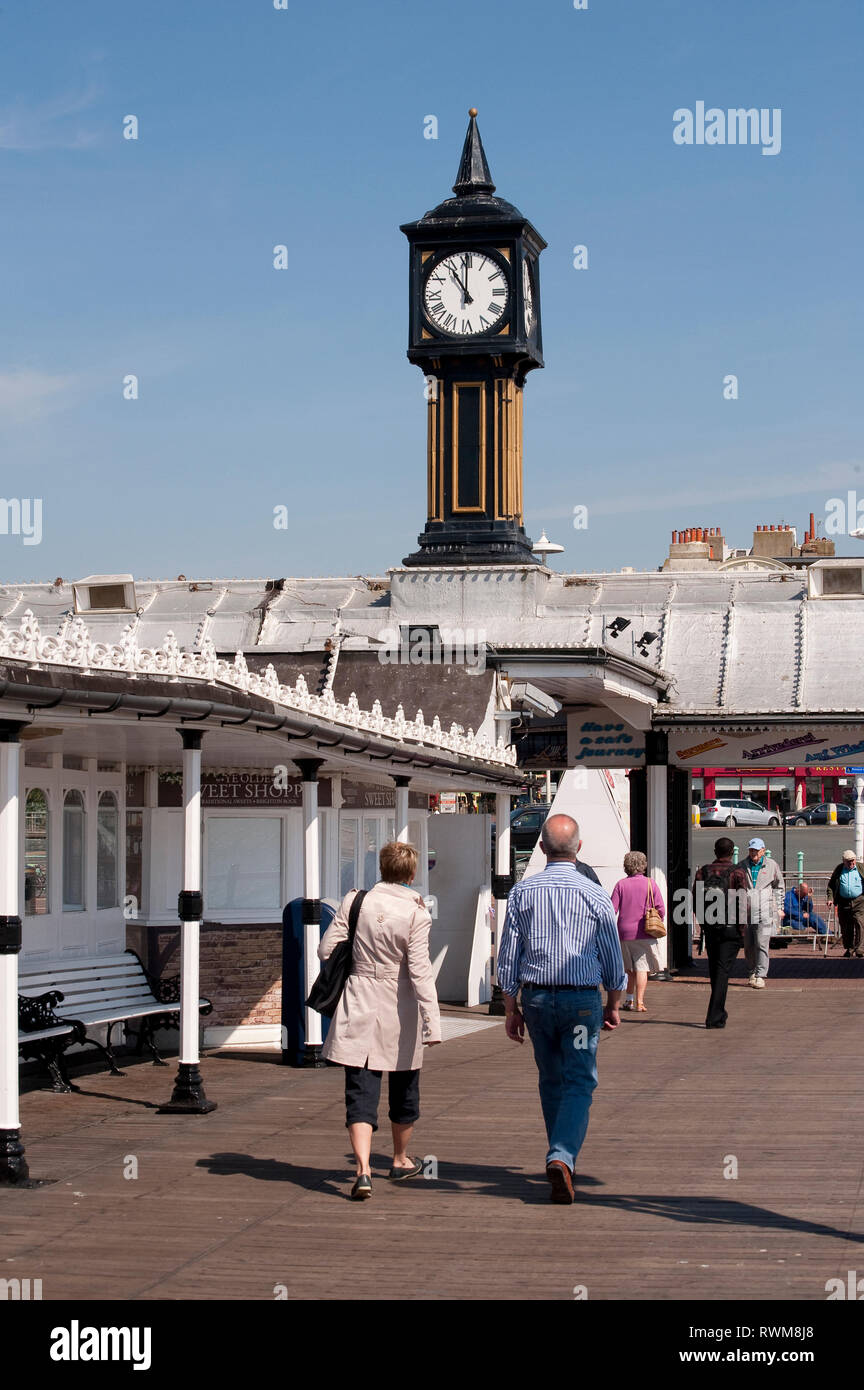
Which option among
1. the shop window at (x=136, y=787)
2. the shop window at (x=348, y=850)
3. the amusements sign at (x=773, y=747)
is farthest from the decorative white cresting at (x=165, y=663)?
the amusements sign at (x=773, y=747)

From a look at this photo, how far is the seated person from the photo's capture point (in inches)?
1307

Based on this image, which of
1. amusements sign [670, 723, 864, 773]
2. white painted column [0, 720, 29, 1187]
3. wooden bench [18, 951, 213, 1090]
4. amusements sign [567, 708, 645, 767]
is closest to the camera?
white painted column [0, 720, 29, 1187]

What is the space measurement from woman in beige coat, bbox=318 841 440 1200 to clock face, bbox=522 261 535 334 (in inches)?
787

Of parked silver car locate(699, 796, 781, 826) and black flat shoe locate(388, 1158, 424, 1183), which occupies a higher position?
parked silver car locate(699, 796, 781, 826)

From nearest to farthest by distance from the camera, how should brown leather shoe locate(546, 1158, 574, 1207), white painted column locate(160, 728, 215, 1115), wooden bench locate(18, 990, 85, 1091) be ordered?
brown leather shoe locate(546, 1158, 574, 1207) → white painted column locate(160, 728, 215, 1115) → wooden bench locate(18, 990, 85, 1091)

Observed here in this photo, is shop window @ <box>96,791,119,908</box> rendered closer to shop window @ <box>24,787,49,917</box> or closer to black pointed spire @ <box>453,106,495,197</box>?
shop window @ <box>24,787,49,917</box>

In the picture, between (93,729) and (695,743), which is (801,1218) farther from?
(695,743)

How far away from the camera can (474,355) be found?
92.2 feet

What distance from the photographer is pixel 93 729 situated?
1227 cm

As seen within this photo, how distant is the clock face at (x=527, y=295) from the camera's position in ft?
92.4

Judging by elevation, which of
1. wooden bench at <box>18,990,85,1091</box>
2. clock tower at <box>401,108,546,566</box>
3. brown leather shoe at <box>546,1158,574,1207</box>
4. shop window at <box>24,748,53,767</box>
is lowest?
brown leather shoe at <box>546,1158,574,1207</box>

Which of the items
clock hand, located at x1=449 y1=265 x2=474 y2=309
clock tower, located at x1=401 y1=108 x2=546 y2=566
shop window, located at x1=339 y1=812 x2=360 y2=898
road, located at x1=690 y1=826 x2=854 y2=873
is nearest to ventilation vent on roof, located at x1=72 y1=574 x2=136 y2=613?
clock tower, located at x1=401 y1=108 x2=546 y2=566

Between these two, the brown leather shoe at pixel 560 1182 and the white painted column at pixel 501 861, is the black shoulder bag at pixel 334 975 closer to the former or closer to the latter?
the brown leather shoe at pixel 560 1182
